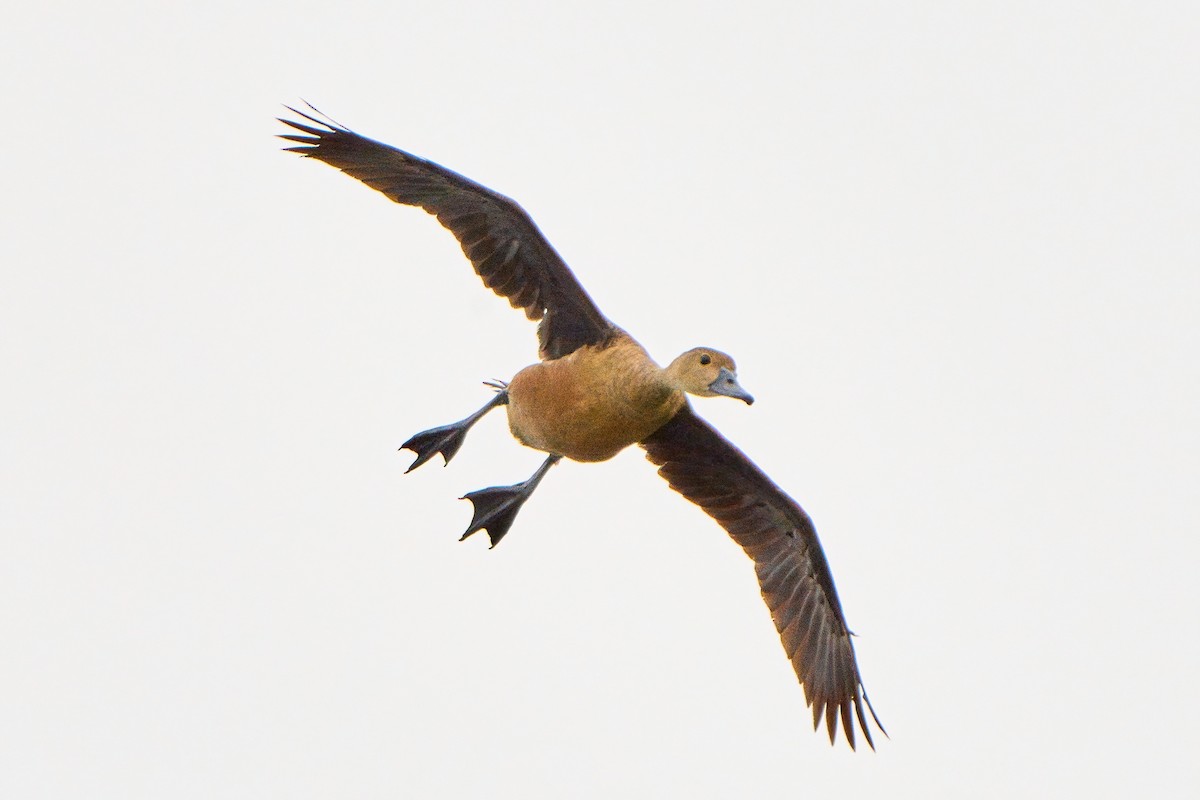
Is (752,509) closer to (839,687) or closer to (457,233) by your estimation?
(839,687)

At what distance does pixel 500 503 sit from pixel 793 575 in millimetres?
2275

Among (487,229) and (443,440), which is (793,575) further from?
(487,229)

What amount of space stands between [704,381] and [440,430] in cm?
284

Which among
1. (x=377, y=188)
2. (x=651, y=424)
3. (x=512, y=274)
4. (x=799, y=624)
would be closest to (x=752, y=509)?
(x=799, y=624)

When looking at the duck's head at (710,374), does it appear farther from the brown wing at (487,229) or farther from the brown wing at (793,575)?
the brown wing at (793,575)

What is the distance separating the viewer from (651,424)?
10.9 metres

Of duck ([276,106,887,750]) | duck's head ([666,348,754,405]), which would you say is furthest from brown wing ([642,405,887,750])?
duck's head ([666,348,754,405])

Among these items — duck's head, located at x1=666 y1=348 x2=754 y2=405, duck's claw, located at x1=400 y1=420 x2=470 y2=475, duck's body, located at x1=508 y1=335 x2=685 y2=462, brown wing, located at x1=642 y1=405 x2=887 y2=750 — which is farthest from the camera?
duck's claw, located at x1=400 y1=420 x2=470 y2=475

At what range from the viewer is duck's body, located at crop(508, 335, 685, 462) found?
10.7 m

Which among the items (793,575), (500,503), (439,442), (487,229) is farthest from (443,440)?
(793,575)

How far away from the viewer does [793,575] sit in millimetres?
12438

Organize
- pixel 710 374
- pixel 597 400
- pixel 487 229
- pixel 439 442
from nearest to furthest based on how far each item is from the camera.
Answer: pixel 710 374, pixel 597 400, pixel 487 229, pixel 439 442

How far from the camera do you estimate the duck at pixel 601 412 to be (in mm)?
10789

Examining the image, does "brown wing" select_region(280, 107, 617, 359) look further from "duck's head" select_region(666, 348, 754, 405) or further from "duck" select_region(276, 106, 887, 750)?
"duck's head" select_region(666, 348, 754, 405)
